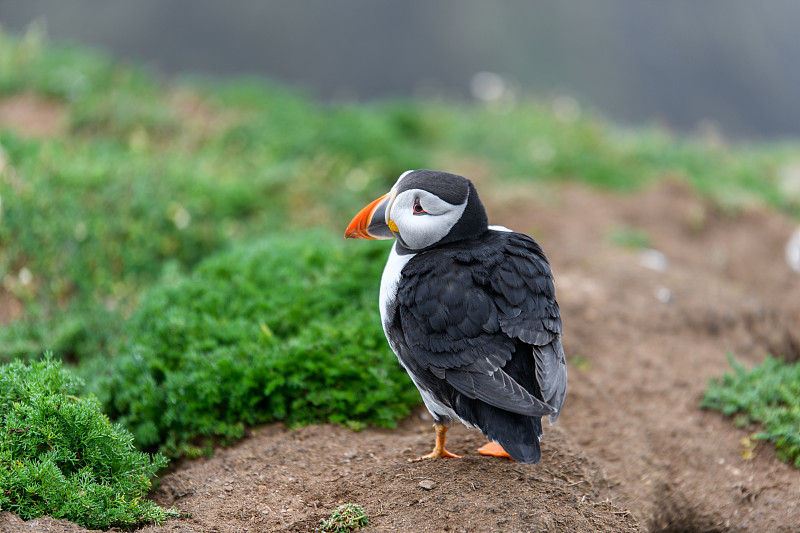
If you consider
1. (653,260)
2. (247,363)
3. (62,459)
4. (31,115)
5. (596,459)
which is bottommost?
(596,459)

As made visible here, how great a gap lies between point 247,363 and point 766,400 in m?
2.96

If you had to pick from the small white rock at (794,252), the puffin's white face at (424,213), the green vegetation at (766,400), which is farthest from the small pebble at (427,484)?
the small white rock at (794,252)

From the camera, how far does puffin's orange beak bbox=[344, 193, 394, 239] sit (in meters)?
3.29

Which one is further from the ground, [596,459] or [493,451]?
[493,451]

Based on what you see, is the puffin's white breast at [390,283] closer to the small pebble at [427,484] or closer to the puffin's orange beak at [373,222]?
the puffin's orange beak at [373,222]

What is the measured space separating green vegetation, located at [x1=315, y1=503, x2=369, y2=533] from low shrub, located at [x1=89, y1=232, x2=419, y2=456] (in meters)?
0.86

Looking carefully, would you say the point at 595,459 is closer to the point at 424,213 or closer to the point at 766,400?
the point at 766,400

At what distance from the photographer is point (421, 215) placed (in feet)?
10.6

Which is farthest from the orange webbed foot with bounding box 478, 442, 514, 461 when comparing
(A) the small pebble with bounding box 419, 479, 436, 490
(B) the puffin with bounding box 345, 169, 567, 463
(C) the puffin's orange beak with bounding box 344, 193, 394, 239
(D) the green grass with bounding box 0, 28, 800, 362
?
(D) the green grass with bounding box 0, 28, 800, 362

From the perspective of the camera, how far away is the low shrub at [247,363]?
12.2 feet

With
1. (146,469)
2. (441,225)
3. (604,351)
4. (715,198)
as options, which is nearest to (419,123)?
(715,198)

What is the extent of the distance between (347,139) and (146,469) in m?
4.88

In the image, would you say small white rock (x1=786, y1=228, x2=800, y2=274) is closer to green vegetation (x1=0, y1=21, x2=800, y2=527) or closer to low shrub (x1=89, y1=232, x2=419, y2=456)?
green vegetation (x1=0, y1=21, x2=800, y2=527)

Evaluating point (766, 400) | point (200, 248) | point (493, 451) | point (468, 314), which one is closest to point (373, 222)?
point (468, 314)
